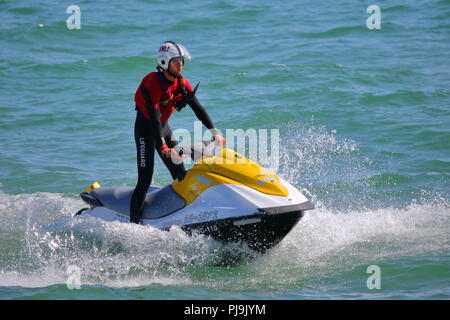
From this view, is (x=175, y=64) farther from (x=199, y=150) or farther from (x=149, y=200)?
(x=149, y=200)

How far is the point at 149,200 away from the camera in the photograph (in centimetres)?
686

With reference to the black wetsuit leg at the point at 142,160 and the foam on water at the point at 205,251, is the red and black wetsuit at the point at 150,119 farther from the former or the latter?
the foam on water at the point at 205,251

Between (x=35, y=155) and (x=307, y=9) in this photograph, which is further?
(x=307, y=9)

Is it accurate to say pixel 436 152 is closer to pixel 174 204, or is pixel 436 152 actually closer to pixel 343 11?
pixel 174 204

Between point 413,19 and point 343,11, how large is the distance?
178 cm

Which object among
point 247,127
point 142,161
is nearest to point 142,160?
point 142,161

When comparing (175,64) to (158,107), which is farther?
(158,107)

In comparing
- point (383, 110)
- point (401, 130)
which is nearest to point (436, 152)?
point (401, 130)

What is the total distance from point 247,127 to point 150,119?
528 cm

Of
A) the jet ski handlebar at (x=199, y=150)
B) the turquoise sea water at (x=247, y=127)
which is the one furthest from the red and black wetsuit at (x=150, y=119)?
the turquoise sea water at (x=247, y=127)

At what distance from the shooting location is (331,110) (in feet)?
39.3

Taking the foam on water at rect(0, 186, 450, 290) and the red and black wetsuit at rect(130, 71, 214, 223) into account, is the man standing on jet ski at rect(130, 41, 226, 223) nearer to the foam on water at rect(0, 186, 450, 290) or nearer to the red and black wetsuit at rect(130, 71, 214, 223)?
the red and black wetsuit at rect(130, 71, 214, 223)

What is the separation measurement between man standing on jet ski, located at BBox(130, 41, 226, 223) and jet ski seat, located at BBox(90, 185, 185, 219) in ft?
0.36

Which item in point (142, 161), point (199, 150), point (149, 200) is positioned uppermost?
point (199, 150)
